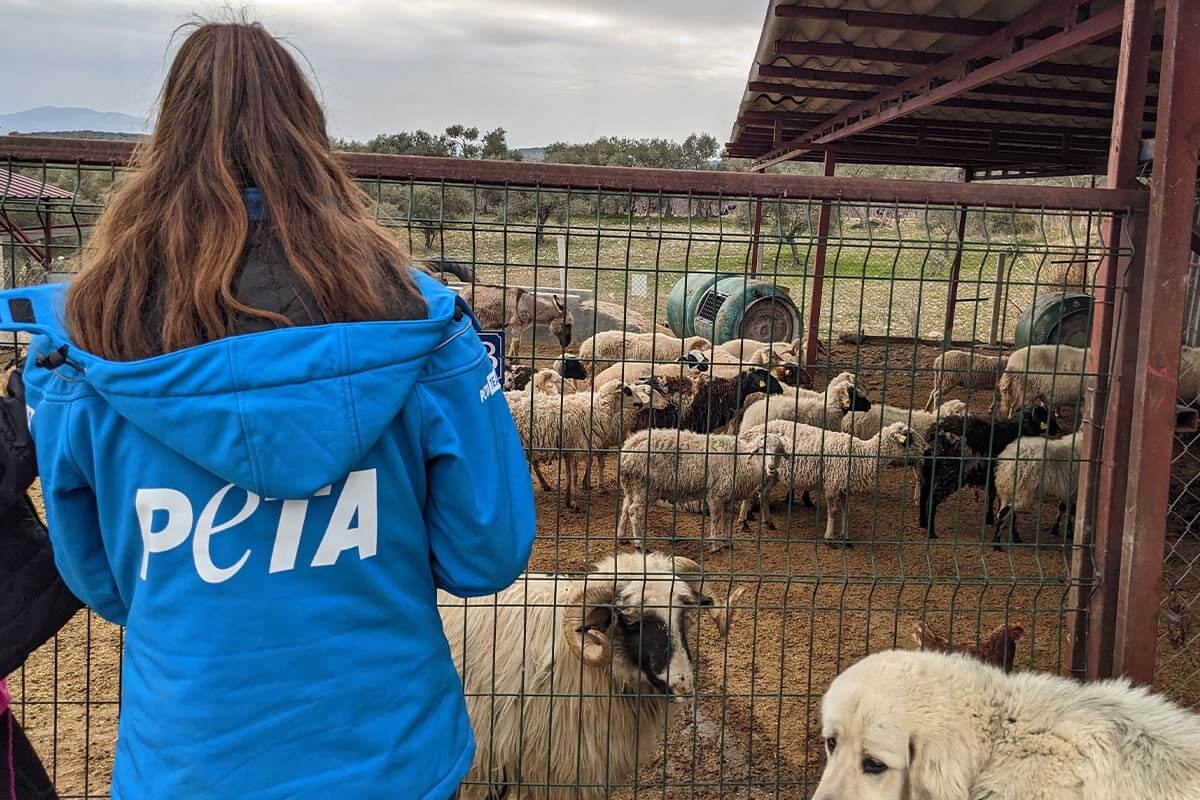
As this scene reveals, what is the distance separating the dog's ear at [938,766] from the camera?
250 cm

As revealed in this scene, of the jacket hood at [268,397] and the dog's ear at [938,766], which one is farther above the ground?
the jacket hood at [268,397]

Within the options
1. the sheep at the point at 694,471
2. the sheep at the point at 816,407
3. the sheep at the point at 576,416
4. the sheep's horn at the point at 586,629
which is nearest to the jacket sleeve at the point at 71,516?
the sheep's horn at the point at 586,629

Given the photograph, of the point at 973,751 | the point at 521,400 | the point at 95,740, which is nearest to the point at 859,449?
the point at 521,400

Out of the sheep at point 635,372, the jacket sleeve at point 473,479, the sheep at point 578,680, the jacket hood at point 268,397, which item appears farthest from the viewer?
the sheep at point 635,372

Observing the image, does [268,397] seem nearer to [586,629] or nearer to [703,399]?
[586,629]

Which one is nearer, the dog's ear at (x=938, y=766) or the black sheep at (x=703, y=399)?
the dog's ear at (x=938, y=766)

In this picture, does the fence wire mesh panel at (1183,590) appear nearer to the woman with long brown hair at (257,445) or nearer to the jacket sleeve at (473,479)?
the jacket sleeve at (473,479)

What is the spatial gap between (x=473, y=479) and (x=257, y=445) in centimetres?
41

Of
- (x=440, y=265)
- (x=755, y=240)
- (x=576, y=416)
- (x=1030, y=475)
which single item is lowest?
(x=1030, y=475)

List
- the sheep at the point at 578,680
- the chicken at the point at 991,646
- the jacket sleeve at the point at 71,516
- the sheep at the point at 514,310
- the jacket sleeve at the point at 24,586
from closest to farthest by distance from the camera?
the jacket sleeve at the point at 71,516, the jacket sleeve at the point at 24,586, the sheep at the point at 578,680, the chicken at the point at 991,646, the sheep at the point at 514,310

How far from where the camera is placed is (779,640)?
5.66 m

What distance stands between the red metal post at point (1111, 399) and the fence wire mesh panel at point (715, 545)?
52 millimetres

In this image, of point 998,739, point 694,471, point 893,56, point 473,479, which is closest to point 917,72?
point 893,56

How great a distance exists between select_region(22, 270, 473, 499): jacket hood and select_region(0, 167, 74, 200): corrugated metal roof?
5.21 feet
